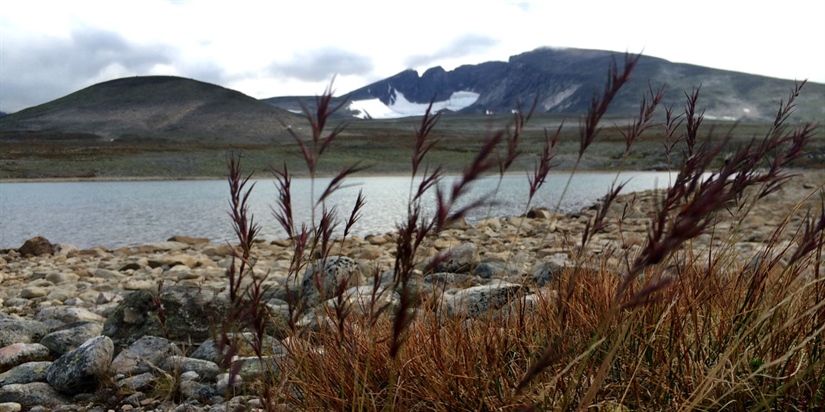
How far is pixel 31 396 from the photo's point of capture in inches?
108

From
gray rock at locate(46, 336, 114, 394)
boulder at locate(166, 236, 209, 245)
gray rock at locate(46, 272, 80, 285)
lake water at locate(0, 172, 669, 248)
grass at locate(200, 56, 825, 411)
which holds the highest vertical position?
grass at locate(200, 56, 825, 411)

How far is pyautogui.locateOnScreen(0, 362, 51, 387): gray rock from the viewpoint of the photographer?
295cm

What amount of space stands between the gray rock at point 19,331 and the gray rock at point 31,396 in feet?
3.28

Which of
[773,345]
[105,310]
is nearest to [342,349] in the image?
[773,345]

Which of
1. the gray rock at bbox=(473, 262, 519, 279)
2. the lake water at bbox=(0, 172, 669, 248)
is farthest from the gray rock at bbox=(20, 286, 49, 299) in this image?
the gray rock at bbox=(473, 262, 519, 279)

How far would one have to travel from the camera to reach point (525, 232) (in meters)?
9.58

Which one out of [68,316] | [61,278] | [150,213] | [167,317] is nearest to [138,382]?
[167,317]

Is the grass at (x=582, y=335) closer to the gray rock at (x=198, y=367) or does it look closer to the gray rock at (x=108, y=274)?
the gray rock at (x=198, y=367)

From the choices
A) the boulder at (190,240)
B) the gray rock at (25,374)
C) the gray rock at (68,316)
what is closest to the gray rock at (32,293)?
the gray rock at (68,316)

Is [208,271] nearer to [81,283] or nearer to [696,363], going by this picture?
[81,283]

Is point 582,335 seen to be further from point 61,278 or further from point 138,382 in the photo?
point 61,278

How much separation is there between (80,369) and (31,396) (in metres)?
0.24

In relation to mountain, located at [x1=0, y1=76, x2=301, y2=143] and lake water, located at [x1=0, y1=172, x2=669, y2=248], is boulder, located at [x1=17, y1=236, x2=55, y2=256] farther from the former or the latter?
mountain, located at [x1=0, y1=76, x2=301, y2=143]

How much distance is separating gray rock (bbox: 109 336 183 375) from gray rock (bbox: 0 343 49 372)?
60 cm
